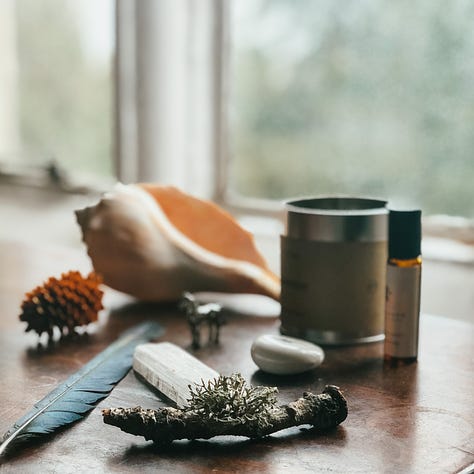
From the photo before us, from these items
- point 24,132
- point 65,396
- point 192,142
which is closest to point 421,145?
point 192,142

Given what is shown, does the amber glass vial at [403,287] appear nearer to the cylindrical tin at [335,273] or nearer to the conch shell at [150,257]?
the cylindrical tin at [335,273]

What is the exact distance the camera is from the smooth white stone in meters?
0.71

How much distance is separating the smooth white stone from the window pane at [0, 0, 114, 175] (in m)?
1.02

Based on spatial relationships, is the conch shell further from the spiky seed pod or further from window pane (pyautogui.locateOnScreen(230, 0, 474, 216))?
window pane (pyautogui.locateOnScreen(230, 0, 474, 216))

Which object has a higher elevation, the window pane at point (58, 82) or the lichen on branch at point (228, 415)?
the window pane at point (58, 82)

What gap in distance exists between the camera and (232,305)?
3.15ft

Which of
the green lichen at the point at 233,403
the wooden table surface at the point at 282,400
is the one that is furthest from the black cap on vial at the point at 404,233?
the green lichen at the point at 233,403

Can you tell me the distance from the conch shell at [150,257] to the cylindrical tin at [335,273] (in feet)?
0.38

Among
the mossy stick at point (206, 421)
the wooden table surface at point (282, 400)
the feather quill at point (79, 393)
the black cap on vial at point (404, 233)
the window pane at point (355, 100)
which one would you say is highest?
the window pane at point (355, 100)

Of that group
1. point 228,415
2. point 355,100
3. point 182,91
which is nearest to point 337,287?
point 228,415

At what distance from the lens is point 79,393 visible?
658 mm

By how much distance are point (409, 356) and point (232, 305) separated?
26cm

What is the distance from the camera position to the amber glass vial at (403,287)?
0.73m

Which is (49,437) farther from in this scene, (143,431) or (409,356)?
(409,356)
